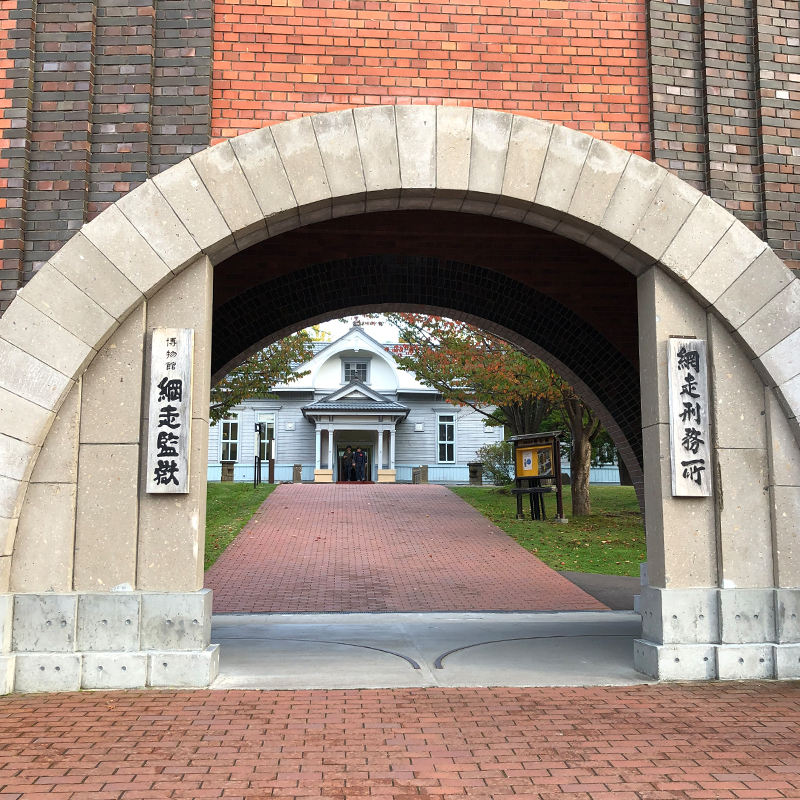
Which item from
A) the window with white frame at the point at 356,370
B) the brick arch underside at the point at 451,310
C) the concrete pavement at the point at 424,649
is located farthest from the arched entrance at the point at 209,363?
the window with white frame at the point at 356,370

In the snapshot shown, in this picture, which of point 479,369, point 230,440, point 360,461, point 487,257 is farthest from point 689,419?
point 230,440

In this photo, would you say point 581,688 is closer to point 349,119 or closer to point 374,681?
point 374,681

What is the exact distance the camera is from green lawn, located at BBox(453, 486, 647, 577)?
47.9 feet

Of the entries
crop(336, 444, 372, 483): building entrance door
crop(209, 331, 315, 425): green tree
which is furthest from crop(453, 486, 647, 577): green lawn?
crop(336, 444, 372, 483): building entrance door

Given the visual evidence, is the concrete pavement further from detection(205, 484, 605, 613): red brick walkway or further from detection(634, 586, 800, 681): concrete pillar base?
detection(205, 484, 605, 613): red brick walkway

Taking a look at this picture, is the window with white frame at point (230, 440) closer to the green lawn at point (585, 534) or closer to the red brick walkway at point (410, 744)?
the green lawn at point (585, 534)

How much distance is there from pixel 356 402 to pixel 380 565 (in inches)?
826

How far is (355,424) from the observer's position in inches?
1374

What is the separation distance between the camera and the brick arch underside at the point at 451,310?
31.8 ft

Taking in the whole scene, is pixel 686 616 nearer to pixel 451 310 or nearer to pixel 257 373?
pixel 451 310

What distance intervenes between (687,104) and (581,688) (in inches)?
187

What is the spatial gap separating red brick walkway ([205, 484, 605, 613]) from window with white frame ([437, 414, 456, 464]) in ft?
43.1

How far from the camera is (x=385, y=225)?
31.0 feet

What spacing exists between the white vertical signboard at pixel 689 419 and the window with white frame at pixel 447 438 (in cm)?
3022
